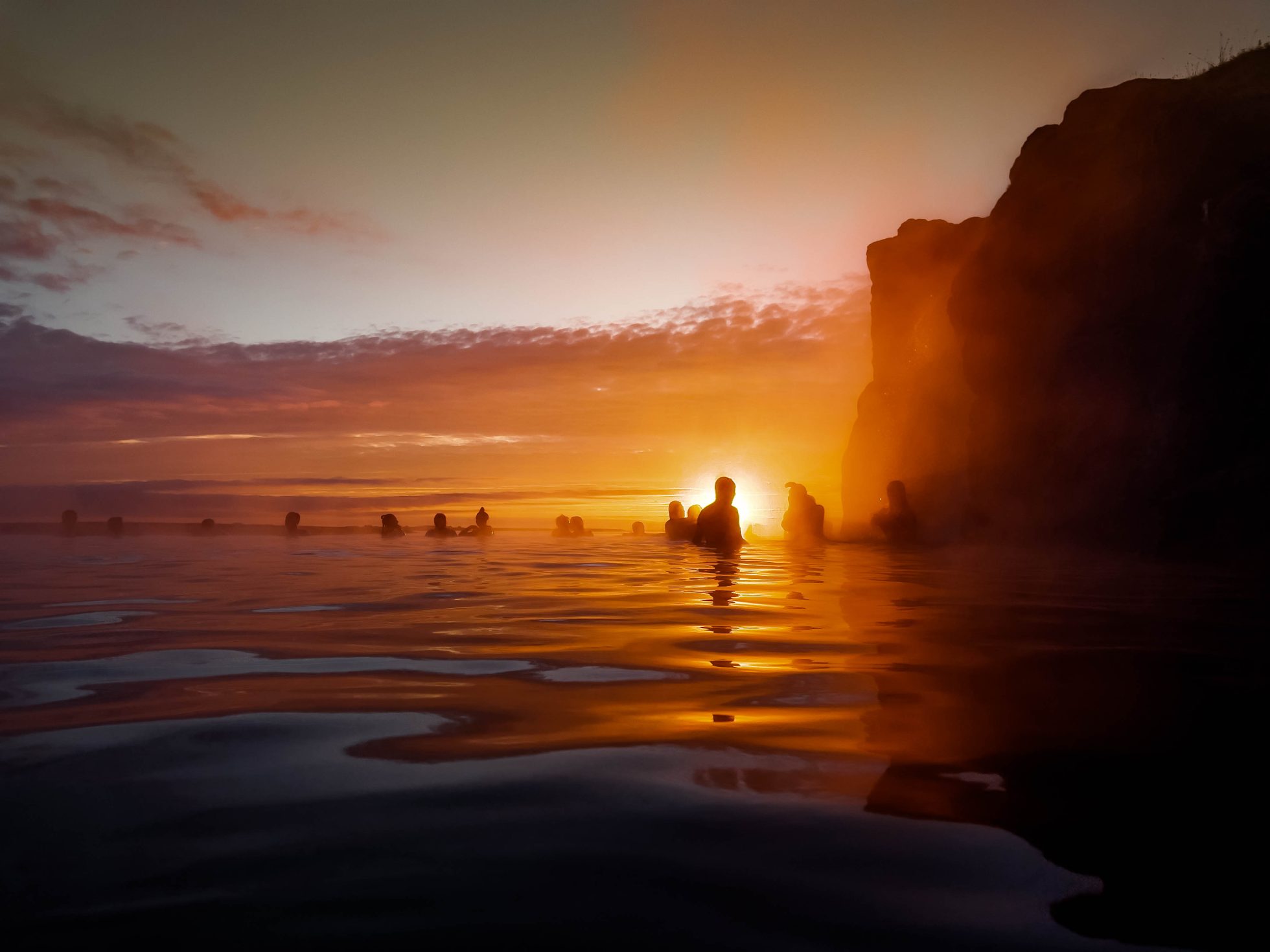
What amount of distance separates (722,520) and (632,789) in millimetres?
30900

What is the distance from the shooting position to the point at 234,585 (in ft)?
46.6

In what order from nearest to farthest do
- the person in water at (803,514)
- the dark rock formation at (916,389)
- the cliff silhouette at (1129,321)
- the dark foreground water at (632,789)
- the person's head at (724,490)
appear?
the dark foreground water at (632,789) → the cliff silhouette at (1129,321) → the person's head at (724,490) → the person in water at (803,514) → the dark rock formation at (916,389)

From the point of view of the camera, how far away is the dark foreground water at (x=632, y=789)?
7.07ft

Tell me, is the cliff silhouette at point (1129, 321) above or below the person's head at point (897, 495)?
above

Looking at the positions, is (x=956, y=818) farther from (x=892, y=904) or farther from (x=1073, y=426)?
(x=1073, y=426)

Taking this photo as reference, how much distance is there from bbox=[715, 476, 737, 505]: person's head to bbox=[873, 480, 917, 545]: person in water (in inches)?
813

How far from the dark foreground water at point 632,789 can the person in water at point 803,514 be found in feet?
137

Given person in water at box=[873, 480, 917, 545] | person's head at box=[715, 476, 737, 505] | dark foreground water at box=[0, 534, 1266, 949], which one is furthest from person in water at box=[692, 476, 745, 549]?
dark foreground water at box=[0, 534, 1266, 949]

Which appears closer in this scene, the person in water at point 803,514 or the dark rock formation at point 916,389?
the person in water at point 803,514

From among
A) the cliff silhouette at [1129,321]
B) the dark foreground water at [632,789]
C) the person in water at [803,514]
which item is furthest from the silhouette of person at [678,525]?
the dark foreground water at [632,789]

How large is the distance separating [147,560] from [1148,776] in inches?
1087

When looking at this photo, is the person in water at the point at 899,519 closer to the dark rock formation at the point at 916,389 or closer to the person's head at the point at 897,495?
the person's head at the point at 897,495

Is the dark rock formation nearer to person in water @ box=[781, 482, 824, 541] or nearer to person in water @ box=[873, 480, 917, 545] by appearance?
person in water @ box=[873, 480, 917, 545]

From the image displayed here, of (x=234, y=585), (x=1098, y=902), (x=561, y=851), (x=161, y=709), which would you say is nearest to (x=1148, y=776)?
(x=1098, y=902)
